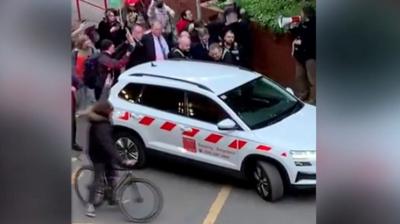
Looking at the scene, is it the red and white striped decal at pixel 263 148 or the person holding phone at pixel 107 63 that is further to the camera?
the person holding phone at pixel 107 63

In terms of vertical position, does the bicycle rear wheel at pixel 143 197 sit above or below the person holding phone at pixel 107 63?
below

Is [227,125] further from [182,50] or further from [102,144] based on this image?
[102,144]

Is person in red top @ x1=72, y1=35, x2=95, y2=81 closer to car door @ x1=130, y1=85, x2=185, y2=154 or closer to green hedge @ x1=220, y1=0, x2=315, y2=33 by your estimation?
car door @ x1=130, y1=85, x2=185, y2=154

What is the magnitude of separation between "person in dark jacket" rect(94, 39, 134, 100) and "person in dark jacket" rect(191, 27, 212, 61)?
396 millimetres

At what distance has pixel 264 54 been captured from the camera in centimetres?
480

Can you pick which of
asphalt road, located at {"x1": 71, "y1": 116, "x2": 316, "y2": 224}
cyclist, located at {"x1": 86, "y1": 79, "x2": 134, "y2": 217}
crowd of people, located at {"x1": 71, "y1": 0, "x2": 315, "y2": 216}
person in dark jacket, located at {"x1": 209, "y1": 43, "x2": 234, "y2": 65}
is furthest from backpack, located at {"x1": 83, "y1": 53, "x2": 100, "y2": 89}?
person in dark jacket, located at {"x1": 209, "y1": 43, "x2": 234, "y2": 65}

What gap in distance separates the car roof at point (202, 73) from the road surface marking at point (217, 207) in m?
0.59

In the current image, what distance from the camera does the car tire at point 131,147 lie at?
4.86 metres

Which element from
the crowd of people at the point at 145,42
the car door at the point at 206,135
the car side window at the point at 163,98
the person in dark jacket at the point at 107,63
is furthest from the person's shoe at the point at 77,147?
the car door at the point at 206,135

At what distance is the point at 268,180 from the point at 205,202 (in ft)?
1.36

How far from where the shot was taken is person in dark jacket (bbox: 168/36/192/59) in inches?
192

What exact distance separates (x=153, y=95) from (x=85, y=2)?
0.70 metres

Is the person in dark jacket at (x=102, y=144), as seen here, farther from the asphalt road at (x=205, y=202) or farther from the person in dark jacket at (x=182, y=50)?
the person in dark jacket at (x=182, y=50)
